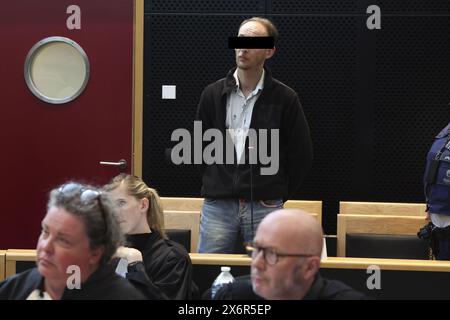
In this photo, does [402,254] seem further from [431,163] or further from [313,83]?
[313,83]

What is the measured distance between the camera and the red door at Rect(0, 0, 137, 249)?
625cm

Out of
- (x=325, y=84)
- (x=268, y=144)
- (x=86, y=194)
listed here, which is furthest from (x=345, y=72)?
(x=86, y=194)

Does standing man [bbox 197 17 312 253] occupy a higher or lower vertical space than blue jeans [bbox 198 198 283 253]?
higher

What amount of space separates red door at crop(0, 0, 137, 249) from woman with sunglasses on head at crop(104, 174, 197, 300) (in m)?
3.02

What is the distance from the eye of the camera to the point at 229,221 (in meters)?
3.69

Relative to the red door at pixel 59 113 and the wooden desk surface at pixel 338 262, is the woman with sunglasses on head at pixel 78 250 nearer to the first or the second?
the wooden desk surface at pixel 338 262

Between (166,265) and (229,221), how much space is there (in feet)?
2.54

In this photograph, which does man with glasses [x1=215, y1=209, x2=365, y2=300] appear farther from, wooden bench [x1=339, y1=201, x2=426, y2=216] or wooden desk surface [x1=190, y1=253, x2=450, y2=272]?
wooden bench [x1=339, y1=201, x2=426, y2=216]

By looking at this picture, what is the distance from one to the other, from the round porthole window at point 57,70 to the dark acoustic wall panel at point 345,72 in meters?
0.57

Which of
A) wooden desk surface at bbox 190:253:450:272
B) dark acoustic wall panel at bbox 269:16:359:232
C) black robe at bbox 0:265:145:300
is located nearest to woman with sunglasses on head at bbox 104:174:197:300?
wooden desk surface at bbox 190:253:450:272

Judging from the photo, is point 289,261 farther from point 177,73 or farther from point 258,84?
point 177,73

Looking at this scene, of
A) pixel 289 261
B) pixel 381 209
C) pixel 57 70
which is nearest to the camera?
pixel 289 261
